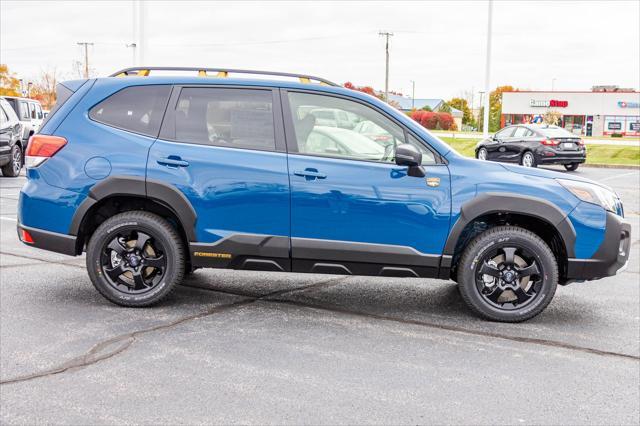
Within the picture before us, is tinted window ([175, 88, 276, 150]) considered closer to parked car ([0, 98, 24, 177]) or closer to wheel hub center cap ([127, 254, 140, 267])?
wheel hub center cap ([127, 254, 140, 267])

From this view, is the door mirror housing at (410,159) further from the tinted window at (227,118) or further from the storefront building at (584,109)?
the storefront building at (584,109)

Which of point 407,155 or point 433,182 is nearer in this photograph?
point 407,155

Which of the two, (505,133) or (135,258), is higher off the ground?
(505,133)

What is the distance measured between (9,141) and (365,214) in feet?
44.4

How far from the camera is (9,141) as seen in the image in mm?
16734

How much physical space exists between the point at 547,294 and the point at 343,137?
1946 millimetres

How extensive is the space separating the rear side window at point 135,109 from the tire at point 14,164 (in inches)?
488

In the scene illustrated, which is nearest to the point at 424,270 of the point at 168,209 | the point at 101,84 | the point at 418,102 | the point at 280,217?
the point at 280,217

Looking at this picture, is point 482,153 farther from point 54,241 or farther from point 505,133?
point 54,241

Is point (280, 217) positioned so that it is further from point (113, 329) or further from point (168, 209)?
point (113, 329)

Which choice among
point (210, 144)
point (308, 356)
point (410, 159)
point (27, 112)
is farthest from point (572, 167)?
point (308, 356)

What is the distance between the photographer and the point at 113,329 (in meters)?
5.23

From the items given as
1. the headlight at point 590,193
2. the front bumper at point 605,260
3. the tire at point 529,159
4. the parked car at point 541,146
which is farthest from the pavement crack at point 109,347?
the tire at point 529,159

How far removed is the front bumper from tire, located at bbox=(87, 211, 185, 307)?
9.89 feet
